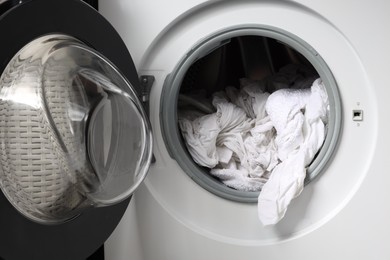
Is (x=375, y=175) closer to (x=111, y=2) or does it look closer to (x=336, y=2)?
(x=336, y=2)

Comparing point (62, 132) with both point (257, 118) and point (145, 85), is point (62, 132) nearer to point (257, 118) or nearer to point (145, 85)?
point (145, 85)

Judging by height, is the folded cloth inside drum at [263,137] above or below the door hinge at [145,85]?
below

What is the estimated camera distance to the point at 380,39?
993 millimetres

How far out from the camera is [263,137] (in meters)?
1.19

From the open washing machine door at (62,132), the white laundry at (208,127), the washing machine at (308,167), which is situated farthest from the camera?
the white laundry at (208,127)

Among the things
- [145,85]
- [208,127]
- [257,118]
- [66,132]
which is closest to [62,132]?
[66,132]

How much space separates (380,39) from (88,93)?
2.09ft

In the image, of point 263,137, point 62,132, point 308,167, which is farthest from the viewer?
point 263,137

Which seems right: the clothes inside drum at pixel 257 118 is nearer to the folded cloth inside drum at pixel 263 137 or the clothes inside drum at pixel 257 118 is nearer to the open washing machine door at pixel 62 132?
the folded cloth inside drum at pixel 263 137

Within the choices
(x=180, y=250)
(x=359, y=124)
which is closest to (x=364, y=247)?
(x=359, y=124)

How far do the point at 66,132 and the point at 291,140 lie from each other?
552 mm

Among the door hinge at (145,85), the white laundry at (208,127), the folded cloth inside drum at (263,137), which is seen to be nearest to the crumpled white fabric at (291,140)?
the folded cloth inside drum at (263,137)

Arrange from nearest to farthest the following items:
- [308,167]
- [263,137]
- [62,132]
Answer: [62,132] < [308,167] < [263,137]

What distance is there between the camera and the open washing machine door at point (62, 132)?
706mm
